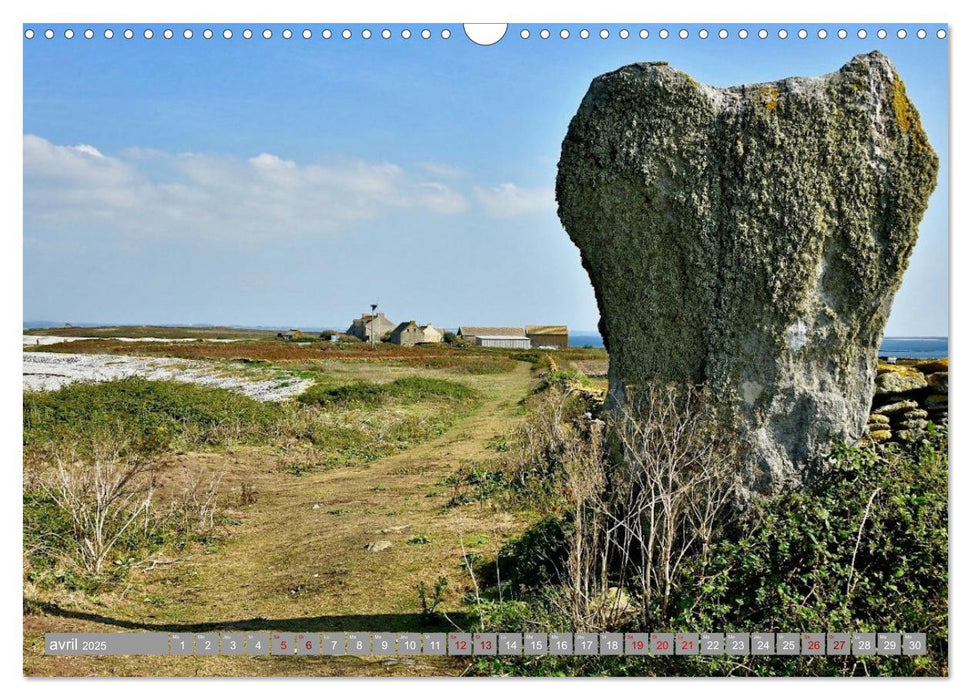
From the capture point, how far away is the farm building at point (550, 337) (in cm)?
5047

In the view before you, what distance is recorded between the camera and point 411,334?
5144cm

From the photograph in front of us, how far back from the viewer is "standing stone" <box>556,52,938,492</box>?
5379 mm

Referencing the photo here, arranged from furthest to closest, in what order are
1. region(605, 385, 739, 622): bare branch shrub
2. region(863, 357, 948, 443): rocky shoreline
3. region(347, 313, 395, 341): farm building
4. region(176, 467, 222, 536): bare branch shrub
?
region(347, 313, 395, 341): farm building < region(176, 467, 222, 536): bare branch shrub < region(863, 357, 948, 443): rocky shoreline < region(605, 385, 739, 622): bare branch shrub

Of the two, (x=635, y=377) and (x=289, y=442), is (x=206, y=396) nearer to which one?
(x=289, y=442)

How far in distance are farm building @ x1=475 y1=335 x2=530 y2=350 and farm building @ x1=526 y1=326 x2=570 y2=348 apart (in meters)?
0.59

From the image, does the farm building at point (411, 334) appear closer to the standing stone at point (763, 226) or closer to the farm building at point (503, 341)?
the farm building at point (503, 341)

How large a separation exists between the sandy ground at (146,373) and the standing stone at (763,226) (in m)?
15.6

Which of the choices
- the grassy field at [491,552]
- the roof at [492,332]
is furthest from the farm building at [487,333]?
the grassy field at [491,552]

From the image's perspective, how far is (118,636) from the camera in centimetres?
488

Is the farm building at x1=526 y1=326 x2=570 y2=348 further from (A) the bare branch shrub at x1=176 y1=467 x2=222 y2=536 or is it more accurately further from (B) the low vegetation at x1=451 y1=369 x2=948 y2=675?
(B) the low vegetation at x1=451 y1=369 x2=948 y2=675

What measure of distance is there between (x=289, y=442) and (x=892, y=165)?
1149 centimetres

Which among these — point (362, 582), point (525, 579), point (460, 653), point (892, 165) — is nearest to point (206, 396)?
point (362, 582)

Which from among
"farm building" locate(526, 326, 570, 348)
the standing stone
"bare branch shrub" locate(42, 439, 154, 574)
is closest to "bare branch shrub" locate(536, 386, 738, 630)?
the standing stone

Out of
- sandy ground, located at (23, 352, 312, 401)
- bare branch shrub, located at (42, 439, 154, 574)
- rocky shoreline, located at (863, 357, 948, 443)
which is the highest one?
rocky shoreline, located at (863, 357, 948, 443)
